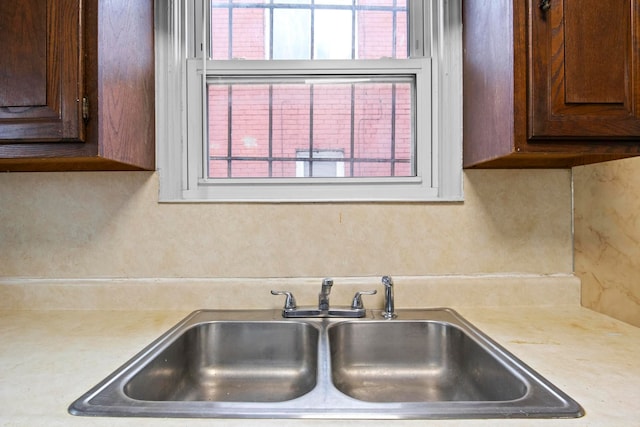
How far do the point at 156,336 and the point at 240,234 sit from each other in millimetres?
405

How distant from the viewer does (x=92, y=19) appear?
0.96 metres

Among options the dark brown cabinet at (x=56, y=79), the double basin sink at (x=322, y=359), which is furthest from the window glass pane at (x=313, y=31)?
the double basin sink at (x=322, y=359)

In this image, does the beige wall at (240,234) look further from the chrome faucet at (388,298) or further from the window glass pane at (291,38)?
the window glass pane at (291,38)

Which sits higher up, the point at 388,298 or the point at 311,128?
the point at 311,128

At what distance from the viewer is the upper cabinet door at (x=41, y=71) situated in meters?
0.94

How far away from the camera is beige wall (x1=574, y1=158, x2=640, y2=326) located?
108cm

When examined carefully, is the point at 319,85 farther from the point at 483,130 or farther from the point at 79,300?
the point at 79,300

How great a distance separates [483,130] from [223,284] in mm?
917

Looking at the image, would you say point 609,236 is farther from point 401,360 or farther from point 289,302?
point 289,302

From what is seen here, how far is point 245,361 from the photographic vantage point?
116cm

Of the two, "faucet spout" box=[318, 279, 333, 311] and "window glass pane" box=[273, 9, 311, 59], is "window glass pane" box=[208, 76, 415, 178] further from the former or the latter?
"faucet spout" box=[318, 279, 333, 311]

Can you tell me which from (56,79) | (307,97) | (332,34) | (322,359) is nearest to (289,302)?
(322,359)

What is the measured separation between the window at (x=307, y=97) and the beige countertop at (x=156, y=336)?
0.49 m

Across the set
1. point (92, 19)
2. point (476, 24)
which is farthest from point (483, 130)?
point (92, 19)
